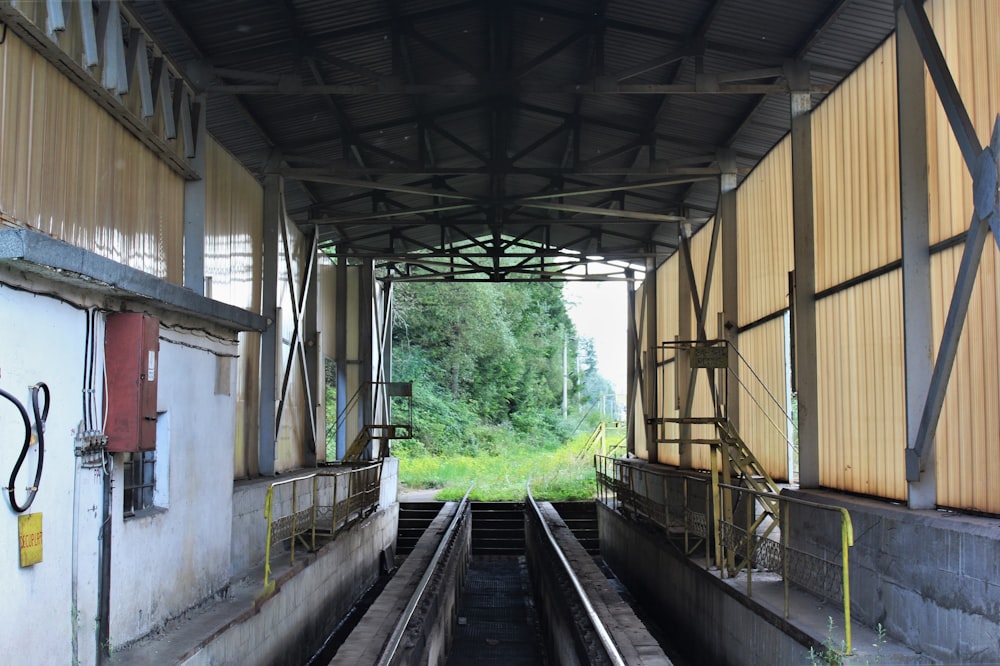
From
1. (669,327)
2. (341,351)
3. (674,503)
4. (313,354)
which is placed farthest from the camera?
(341,351)

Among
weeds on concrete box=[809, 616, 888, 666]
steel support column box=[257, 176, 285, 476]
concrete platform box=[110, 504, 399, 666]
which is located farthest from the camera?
steel support column box=[257, 176, 285, 476]

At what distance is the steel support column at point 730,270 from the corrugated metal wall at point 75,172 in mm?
8196

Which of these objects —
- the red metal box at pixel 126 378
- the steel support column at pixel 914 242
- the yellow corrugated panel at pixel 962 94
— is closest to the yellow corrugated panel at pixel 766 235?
the steel support column at pixel 914 242

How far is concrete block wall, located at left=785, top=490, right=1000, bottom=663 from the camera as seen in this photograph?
17.9 feet

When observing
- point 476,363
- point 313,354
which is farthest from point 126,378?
point 476,363

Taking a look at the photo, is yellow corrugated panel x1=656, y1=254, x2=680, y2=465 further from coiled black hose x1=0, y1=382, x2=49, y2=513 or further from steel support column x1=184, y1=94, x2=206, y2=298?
coiled black hose x1=0, y1=382, x2=49, y2=513

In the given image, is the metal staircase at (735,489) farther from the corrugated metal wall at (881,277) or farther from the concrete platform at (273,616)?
the concrete platform at (273,616)

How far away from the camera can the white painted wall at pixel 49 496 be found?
4719mm

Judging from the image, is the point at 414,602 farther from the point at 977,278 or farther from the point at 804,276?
the point at 977,278

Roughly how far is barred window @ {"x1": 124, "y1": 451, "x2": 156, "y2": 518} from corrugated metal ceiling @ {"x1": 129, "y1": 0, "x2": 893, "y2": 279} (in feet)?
15.6

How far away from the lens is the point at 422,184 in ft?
57.4

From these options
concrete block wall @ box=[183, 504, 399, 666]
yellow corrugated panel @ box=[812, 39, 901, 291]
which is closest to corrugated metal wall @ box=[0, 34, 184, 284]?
concrete block wall @ box=[183, 504, 399, 666]

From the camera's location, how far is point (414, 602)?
31.0 ft

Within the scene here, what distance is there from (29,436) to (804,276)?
822 centimetres
